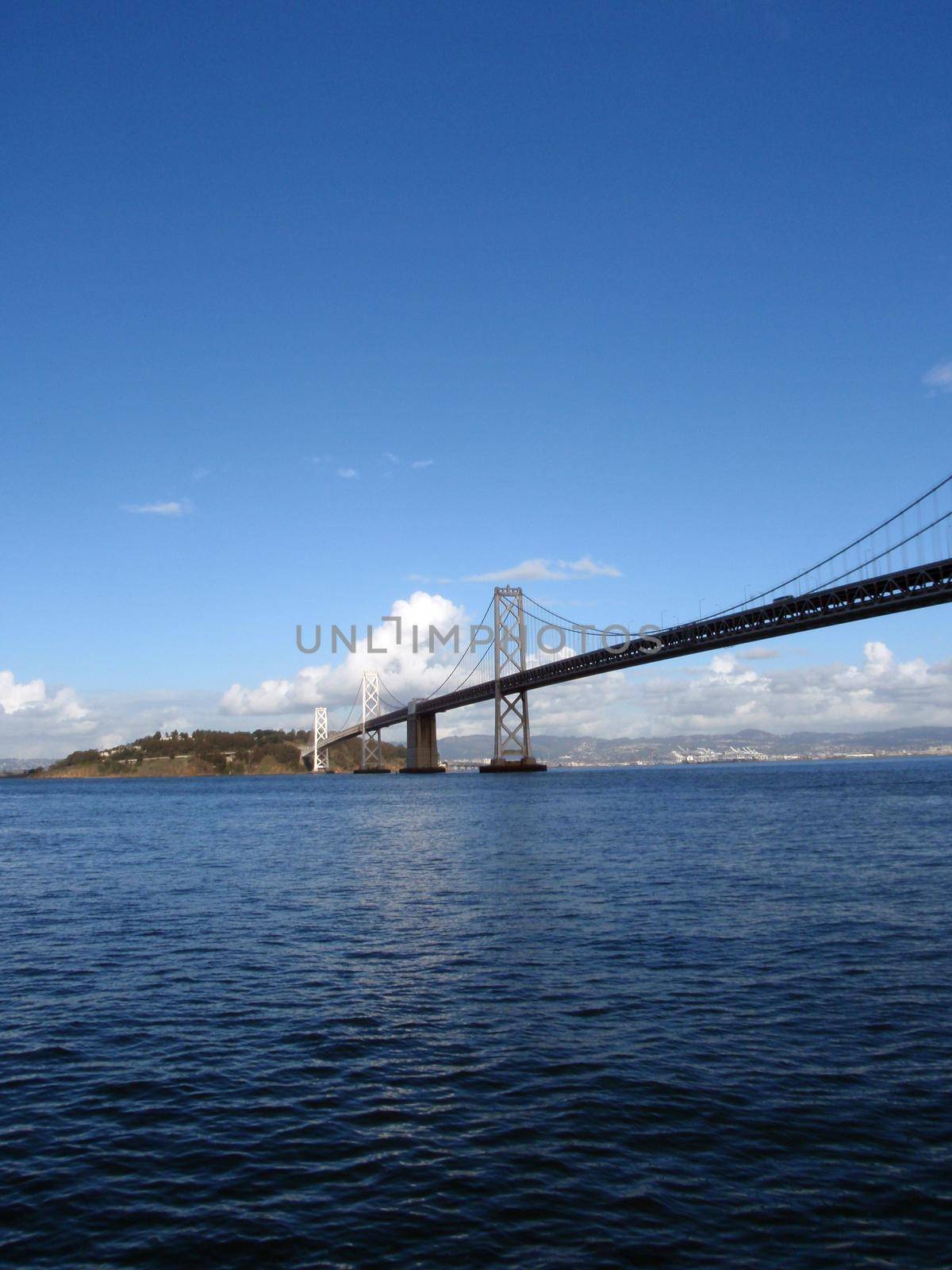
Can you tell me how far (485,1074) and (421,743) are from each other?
359ft

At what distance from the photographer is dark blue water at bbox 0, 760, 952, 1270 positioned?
6301 millimetres

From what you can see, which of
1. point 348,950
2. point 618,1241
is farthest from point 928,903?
point 618,1241

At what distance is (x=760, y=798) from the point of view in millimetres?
55469

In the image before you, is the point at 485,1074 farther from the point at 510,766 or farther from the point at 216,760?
the point at 216,760

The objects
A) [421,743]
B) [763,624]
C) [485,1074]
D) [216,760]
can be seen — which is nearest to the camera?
[485,1074]

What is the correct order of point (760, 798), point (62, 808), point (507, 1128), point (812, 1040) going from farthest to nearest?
point (62, 808), point (760, 798), point (812, 1040), point (507, 1128)

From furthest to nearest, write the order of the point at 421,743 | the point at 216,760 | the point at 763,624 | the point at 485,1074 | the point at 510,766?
the point at 216,760 < the point at 421,743 < the point at 510,766 < the point at 763,624 < the point at 485,1074

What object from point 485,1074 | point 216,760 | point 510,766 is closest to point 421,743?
point 510,766

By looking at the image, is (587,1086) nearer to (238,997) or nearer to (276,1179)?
(276,1179)

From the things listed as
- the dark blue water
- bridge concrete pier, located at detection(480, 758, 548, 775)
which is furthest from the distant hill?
the dark blue water

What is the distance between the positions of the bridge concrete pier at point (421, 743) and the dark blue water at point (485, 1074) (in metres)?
94.3

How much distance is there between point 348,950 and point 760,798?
45.0 meters

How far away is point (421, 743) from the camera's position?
118 metres

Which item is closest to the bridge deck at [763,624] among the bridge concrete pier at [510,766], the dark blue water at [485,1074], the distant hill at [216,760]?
the bridge concrete pier at [510,766]
